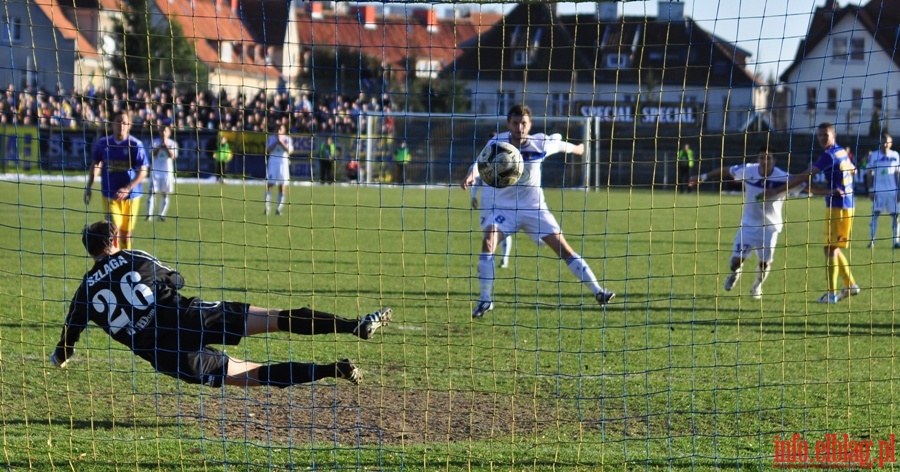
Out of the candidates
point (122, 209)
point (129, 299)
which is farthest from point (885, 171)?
point (129, 299)

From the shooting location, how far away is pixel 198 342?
5633 mm

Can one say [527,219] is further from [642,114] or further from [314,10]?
[314,10]

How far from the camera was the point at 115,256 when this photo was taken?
18.4 ft

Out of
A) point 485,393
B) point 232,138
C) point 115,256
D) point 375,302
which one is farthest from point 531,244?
point 232,138

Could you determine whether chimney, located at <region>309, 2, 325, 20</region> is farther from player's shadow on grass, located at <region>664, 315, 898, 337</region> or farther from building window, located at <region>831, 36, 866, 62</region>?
player's shadow on grass, located at <region>664, 315, 898, 337</region>

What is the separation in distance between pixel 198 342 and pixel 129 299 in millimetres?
467

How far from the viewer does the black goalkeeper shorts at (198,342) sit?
5559 mm

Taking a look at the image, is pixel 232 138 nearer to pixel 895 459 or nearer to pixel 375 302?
pixel 375 302

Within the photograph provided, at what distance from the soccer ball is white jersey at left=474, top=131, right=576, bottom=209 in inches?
41.7

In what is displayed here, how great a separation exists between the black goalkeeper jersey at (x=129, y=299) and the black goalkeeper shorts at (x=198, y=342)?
7 centimetres

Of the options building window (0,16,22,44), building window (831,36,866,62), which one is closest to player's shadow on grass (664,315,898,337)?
building window (831,36,866,62)

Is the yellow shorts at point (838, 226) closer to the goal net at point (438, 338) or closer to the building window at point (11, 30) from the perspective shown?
the goal net at point (438, 338)

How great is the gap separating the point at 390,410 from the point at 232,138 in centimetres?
2905

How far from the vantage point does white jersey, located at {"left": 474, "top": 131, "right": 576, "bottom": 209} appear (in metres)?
8.57
